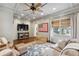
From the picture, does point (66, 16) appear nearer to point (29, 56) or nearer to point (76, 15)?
point (76, 15)

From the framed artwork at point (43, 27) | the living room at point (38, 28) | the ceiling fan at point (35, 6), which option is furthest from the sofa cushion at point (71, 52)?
the ceiling fan at point (35, 6)

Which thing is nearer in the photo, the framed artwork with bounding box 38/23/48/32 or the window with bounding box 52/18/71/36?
the window with bounding box 52/18/71/36

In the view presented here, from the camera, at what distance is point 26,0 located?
161 centimetres

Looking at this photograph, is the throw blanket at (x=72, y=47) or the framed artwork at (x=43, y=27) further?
the framed artwork at (x=43, y=27)

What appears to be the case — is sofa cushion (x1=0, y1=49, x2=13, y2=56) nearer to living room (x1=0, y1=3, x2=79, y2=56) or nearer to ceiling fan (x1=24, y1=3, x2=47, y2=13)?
living room (x1=0, y1=3, x2=79, y2=56)

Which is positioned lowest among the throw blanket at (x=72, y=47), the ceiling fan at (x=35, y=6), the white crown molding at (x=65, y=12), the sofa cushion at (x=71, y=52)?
the sofa cushion at (x=71, y=52)

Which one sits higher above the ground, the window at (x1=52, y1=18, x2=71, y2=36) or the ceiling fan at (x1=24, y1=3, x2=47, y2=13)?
the ceiling fan at (x1=24, y1=3, x2=47, y2=13)

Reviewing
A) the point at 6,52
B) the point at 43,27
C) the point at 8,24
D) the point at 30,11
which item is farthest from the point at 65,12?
the point at 6,52

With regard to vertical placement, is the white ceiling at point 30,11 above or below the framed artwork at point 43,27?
above

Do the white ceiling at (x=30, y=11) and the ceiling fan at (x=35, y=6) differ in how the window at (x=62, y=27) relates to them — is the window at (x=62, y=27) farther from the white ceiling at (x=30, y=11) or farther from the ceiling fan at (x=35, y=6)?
the ceiling fan at (x=35, y=6)

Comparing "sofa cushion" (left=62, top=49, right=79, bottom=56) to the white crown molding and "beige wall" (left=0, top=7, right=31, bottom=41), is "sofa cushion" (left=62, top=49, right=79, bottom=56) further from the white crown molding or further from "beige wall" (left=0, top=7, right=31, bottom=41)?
"beige wall" (left=0, top=7, right=31, bottom=41)

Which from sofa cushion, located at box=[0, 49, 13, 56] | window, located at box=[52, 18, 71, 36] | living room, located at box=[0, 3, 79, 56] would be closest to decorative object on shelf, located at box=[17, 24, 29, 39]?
living room, located at box=[0, 3, 79, 56]

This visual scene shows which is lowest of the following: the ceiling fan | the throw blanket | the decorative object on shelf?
the throw blanket

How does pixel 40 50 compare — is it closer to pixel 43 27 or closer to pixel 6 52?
pixel 43 27
